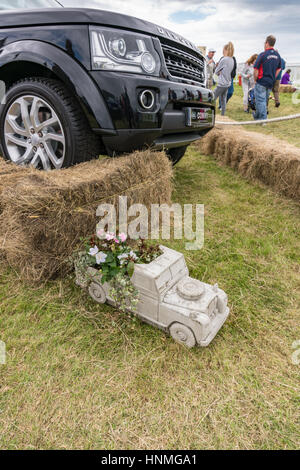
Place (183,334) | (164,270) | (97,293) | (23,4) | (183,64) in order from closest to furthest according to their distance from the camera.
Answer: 1. (183,334)
2. (164,270)
3. (97,293)
4. (183,64)
5. (23,4)

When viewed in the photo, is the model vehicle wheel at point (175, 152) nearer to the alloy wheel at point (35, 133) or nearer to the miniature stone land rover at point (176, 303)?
the alloy wheel at point (35, 133)

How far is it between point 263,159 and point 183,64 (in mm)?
1611

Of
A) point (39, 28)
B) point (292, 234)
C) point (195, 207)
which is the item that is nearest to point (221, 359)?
point (292, 234)

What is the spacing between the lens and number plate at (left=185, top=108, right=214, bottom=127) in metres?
2.61

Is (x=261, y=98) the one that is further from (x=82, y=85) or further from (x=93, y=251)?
(x=93, y=251)

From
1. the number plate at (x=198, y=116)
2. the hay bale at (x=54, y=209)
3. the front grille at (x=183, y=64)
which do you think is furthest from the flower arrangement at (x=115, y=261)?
the front grille at (x=183, y=64)

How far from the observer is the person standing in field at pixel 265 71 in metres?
6.16

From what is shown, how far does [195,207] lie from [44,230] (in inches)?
74.1

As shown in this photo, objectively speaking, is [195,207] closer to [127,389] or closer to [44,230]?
[44,230]

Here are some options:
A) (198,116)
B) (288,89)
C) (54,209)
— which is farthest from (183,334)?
(288,89)

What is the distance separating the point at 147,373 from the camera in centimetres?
149

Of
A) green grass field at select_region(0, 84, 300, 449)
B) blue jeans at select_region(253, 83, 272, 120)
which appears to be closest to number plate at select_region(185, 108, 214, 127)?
green grass field at select_region(0, 84, 300, 449)

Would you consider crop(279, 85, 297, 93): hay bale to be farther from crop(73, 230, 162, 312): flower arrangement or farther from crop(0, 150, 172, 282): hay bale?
crop(73, 230, 162, 312): flower arrangement

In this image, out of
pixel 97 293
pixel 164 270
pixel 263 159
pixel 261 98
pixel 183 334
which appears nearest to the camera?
pixel 183 334
